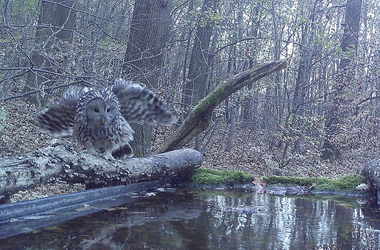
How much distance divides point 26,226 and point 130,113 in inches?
108

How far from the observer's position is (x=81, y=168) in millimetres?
3881

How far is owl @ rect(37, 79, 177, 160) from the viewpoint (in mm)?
4734

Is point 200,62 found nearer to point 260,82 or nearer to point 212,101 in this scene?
point 260,82

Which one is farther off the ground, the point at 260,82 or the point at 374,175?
the point at 260,82

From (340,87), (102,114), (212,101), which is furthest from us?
(340,87)

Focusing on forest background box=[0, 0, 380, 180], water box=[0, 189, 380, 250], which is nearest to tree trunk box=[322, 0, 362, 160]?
forest background box=[0, 0, 380, 180]

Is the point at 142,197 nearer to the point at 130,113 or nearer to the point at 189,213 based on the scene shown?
the point at 189,213

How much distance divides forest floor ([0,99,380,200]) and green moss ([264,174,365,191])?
2976 mm

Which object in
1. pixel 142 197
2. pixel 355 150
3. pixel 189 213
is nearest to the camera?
pixel 189 213

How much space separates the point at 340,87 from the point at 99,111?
9.91 m

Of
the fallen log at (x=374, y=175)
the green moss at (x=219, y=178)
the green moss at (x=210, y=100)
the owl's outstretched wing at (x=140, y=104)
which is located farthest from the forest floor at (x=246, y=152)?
the owl's outstretched wing at (x=140, y=104)

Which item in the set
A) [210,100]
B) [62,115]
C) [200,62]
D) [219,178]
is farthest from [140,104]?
[200,62]

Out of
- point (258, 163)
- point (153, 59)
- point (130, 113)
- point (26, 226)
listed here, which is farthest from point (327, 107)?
point (26, 226)

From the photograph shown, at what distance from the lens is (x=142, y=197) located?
15.5ft
